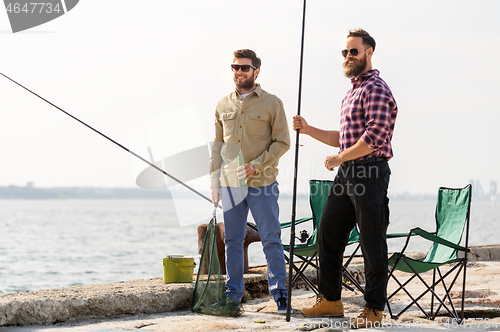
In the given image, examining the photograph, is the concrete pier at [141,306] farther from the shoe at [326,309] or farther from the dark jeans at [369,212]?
the dark jeans at [369,212]

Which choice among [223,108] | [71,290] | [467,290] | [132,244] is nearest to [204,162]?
[223,108]

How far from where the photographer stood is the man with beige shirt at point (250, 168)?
3.69 meters

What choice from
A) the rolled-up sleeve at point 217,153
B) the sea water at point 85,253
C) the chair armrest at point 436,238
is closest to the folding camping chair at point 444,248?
the chair armrest at point 436,238

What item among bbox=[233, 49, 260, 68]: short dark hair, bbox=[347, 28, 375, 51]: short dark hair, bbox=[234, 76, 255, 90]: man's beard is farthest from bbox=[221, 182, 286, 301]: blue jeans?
bbox=[347, 28, 375, 51]: short dark hair

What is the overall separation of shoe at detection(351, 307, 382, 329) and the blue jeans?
0.70 meters

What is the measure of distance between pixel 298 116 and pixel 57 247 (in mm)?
26084

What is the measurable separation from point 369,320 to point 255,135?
1.41 m

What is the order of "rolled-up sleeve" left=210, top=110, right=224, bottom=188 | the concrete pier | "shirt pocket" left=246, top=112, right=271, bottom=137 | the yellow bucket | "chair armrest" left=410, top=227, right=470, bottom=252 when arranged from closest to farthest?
the concrete pier
"chair armrest" left=410, top=227, right=470, bottom=252
"shirt pocket" left=246, top=112, right=271, bottom=137
"rolled-up sleeve" left=210, top=110, right=224, bottom=188
the yellow bucket

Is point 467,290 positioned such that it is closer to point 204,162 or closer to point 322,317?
point 322,317

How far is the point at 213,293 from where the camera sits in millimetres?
3742

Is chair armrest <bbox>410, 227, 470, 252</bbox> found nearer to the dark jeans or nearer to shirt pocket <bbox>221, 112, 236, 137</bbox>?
the dark jeans

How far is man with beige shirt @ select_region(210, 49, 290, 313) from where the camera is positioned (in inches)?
145

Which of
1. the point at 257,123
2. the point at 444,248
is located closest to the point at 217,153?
the point at 257,123

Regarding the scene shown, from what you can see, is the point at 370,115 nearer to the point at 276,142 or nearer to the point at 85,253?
the point at 276,142
